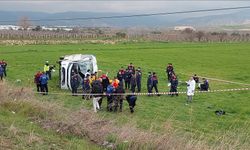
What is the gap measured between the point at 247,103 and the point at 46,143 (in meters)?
17.0

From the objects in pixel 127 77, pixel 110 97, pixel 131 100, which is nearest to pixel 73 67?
pixel 127 77

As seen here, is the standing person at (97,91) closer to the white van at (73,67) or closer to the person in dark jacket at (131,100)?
the person in dark jacket at (131,100)

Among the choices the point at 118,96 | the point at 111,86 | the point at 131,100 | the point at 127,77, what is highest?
the point at 111,86

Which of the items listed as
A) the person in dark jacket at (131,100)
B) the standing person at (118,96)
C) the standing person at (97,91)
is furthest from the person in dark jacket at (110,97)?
the person in dark jacket at (131,100)

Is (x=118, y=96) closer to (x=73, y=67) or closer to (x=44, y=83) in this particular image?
(x=44, y=83)

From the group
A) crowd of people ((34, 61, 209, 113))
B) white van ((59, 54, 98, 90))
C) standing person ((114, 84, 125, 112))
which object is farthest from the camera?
white van ((59, 54, 98, 90))

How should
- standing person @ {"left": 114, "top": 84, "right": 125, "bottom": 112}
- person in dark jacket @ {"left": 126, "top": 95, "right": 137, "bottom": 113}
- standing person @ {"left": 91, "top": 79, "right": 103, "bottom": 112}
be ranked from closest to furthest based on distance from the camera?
person in dark jacket @ {"left": 126, "top": 95, "right": 137, "bottom": 113}
standing person @ {"left": 114, "top": 84, "right": 125, "bottom": 112}
standing person @ {"left": 91, "top": 79, "right": 103, "bottom": 112}

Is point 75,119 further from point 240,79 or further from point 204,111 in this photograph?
point 240,79

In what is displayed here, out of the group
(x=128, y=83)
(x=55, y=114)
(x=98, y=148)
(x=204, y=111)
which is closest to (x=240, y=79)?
(x=128, y=83)

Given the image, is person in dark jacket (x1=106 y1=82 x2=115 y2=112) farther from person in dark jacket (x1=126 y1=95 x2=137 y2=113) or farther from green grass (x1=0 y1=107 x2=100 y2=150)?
green grass (x1=0 y1=107 x2=100 y2=150)

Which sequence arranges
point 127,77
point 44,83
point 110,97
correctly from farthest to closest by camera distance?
point 127,77, point 44,83, point 110,97

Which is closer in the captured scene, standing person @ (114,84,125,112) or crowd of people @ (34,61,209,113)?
standing person @ (114,84,125,112)

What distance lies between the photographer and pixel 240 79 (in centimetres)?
3688

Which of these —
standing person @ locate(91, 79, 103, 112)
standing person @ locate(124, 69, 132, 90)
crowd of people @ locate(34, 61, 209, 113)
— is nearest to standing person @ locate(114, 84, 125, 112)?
crowd of people @ locate(34, 61, 209, 113)
